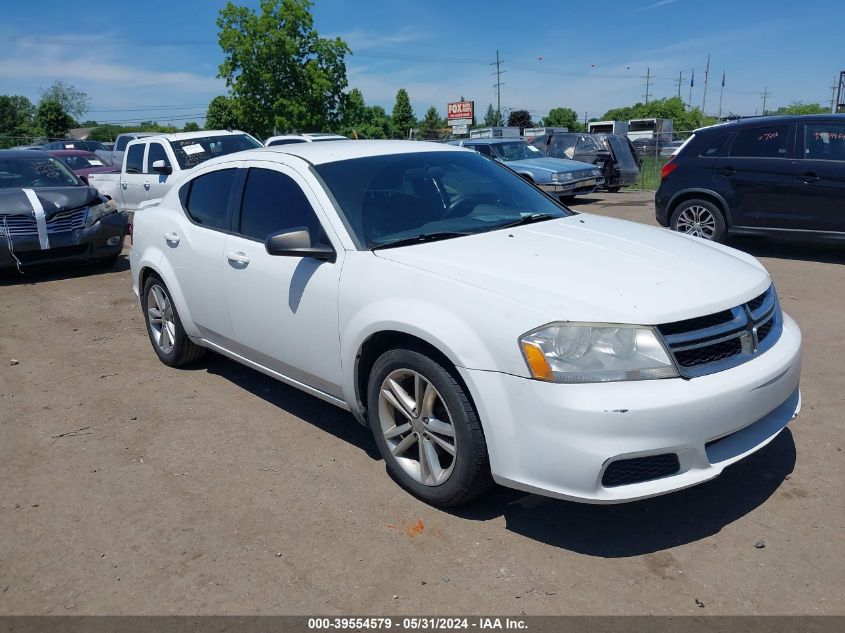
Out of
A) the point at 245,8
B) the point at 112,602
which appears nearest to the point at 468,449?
the point at 112,602

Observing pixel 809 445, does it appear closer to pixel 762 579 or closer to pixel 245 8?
pixel 762 579

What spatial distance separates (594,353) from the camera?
2.86m

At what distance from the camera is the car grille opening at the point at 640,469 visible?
2842mm

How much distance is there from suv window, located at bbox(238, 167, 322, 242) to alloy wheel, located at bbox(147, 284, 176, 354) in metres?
1.27

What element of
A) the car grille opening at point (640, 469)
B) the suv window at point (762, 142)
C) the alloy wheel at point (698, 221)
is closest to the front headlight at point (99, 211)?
the alloy wheel at point (698, 221)

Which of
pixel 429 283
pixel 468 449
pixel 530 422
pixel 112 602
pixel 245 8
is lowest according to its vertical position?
pixel 112 602

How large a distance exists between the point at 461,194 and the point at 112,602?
2772 mm

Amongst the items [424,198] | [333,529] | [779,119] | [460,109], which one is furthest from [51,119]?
[333,529]

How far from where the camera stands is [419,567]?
118 inches

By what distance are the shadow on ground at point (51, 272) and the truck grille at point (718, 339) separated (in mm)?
8653

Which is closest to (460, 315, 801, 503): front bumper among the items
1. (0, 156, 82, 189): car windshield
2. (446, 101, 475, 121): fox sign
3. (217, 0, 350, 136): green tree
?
(0, 156, 82, 189): car windshield

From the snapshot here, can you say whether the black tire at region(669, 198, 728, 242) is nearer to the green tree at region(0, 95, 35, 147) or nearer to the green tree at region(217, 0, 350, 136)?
the green tree at region(217, 0, 350, 136)

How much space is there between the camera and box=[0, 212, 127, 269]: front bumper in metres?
8.78
